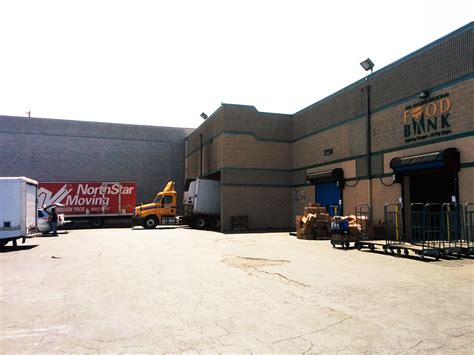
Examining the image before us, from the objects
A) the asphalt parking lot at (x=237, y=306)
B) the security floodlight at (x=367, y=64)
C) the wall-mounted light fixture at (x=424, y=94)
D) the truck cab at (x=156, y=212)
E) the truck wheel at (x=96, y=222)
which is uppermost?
the security floodlight at (x=367, y=64)

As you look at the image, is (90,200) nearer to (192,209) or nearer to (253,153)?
(192,209)

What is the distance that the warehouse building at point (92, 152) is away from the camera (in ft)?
130

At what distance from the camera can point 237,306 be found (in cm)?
→ 703

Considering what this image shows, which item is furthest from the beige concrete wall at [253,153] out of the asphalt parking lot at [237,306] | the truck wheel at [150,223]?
the asphalt parking lot at [237,306]

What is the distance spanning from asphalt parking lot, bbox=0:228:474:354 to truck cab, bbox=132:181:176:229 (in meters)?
18.9

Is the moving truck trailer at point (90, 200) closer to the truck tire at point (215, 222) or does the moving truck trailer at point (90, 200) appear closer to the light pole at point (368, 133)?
the truck tire at point (215, 222)

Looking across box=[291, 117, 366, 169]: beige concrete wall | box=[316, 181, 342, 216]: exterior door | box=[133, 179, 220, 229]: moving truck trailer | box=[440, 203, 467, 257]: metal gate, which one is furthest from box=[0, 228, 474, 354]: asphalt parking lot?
box=[133, 179, 220, 229]: moving truck trailer

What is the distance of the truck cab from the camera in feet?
104

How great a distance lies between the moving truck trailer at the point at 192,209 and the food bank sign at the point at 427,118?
15537 millimetres

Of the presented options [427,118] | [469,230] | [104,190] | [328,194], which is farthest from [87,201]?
[469,230]

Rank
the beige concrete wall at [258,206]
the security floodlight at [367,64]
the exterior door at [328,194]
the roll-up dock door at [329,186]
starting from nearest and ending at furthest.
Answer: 1. the security floodlight at [367,64]
2. the roll-up dock door at [329,186]
3. the exterior door at [328,194]
4. the beige concrete wall at [258,206]

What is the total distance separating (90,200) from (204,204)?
10.6 meters

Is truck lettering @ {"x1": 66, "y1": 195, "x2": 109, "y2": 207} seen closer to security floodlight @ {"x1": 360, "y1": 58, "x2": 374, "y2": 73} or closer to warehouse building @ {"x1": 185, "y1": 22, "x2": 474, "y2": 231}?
warehouse building @ {"x1": 185, "y1": 22, "x2": 474, "y2": 231}

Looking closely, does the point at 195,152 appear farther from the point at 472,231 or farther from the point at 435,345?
the point at 435,345
